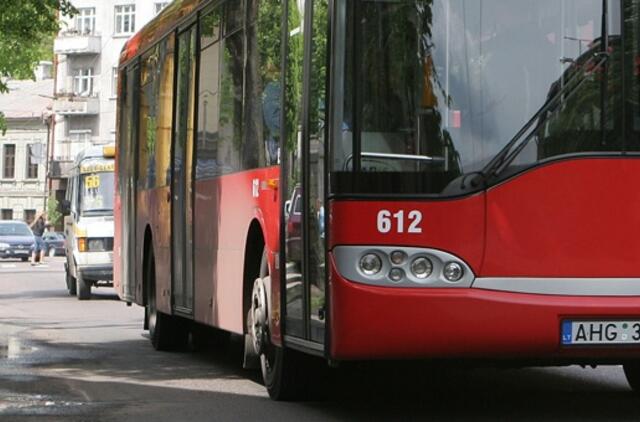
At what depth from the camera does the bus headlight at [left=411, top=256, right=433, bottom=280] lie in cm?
958

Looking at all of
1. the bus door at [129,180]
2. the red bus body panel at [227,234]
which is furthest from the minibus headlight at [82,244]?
the red bus body panel at [227,234]

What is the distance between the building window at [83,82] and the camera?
10250 centimetres

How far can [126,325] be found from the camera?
23.0 metres

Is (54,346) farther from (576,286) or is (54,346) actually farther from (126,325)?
(576,286)

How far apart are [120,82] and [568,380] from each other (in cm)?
847

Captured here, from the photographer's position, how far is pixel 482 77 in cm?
980

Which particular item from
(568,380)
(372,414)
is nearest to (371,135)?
(372,414)

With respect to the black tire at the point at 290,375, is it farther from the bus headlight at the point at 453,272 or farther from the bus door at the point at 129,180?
the bus door at the point at 129,180

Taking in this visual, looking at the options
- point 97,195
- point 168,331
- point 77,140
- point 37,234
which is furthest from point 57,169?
point 168,331

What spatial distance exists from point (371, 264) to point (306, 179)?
40.4 inches

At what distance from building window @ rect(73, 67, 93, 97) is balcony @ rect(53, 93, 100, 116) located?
112cm

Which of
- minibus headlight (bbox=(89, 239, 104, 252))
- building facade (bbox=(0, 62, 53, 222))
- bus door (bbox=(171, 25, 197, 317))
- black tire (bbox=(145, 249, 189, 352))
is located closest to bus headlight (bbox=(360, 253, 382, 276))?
bus door (bbox=(171, 25, 197, 317))

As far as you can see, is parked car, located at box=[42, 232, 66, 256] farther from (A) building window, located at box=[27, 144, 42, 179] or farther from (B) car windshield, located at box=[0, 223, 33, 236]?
(A) building window, located at box=[27, 144, 42, 179]

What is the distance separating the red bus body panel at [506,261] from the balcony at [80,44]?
92.9m
